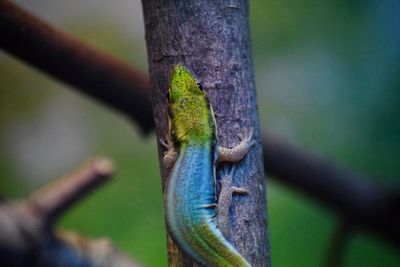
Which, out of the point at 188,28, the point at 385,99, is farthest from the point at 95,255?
the point at 385,99

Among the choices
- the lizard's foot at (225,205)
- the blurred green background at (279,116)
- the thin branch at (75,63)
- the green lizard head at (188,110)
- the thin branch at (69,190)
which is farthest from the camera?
the blurred green background at (279,116)

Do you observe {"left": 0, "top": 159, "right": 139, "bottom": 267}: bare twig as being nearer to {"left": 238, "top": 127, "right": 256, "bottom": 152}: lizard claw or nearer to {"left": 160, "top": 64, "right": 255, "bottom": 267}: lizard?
{"left": 160, "top": 64, "right": 255, "bottom": 267}: lizard

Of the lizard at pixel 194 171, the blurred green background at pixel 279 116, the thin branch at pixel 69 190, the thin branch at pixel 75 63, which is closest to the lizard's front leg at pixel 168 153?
the lizard at pixel 194 171

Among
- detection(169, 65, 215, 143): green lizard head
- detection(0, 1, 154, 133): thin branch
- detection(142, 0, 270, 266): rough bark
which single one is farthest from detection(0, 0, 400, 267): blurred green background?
detection(142, 0, 270, 266): rough bark

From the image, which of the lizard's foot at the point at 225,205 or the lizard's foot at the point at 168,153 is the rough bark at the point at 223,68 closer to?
the lizard's foot at the point at 225,205

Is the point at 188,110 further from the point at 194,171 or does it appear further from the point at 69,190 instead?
the point at 69,190

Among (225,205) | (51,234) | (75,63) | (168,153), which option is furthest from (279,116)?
(225,205)

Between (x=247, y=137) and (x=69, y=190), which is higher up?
(x=247, y=137)
